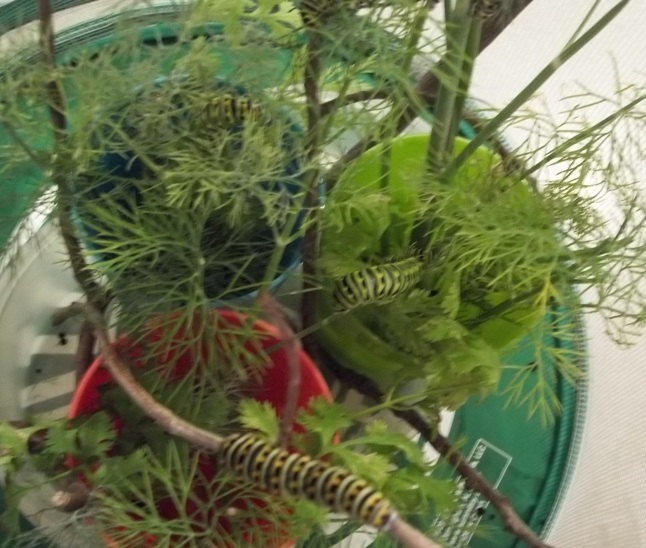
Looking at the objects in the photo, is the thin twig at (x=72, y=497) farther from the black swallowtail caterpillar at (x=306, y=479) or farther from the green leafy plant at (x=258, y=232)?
the black swallowtail caterpillar at (x=306, y=479)

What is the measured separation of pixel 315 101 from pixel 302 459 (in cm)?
18

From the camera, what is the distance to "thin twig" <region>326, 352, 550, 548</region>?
46cm

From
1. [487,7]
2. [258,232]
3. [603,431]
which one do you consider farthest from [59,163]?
[603,431]

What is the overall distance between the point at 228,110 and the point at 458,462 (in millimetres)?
284

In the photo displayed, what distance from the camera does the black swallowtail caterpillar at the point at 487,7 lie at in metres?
0.32

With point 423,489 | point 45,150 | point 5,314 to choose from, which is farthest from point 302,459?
point 5,314

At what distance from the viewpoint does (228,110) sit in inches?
15.9

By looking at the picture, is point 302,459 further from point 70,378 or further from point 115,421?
point 70,378

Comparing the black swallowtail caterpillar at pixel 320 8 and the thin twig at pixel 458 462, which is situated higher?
the black swallowtail caterpillar at pixel 320 8

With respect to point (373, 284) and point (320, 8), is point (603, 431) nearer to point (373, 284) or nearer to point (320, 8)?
point (373, 284)

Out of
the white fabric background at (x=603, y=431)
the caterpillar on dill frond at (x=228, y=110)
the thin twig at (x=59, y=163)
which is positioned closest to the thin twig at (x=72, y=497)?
the thin twig at (x=59, y=163)

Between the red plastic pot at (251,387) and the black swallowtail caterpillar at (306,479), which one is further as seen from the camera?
the red plastic pot at (251,387)

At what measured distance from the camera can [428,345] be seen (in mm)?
471

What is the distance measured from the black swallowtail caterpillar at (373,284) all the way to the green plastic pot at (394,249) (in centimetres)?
4
